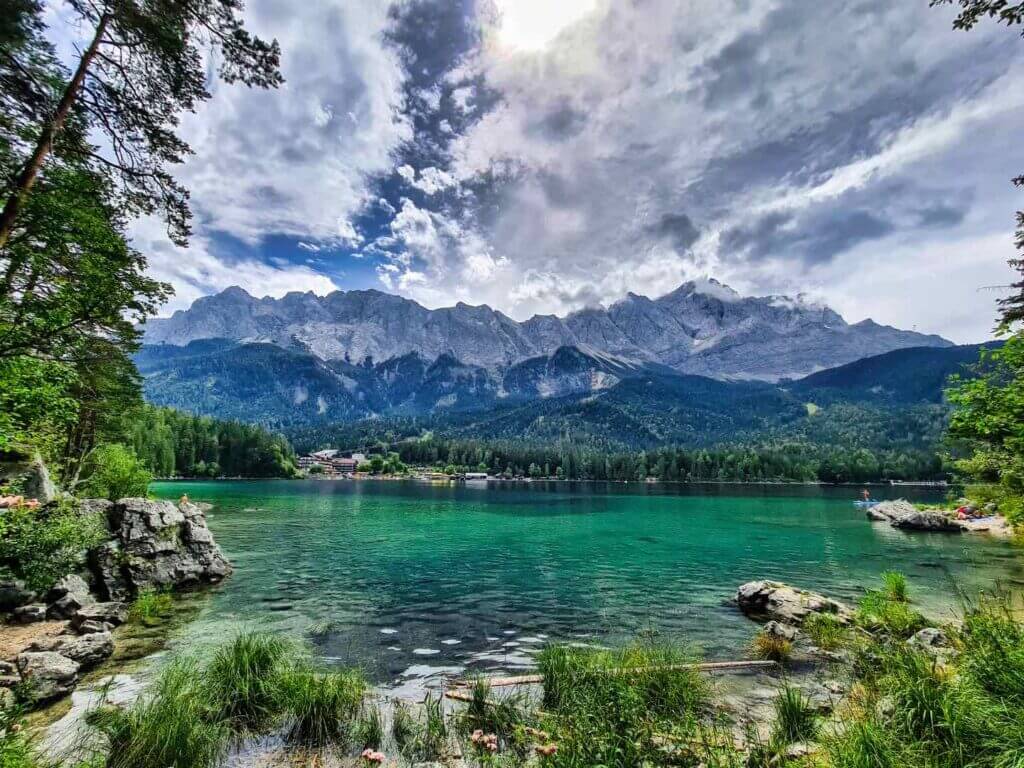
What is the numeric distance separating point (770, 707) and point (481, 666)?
978 centimetres

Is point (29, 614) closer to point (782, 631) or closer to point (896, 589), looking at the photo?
point (782, 631)

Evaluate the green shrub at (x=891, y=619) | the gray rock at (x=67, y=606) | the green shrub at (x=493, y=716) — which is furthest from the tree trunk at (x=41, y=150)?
the green shrub at (x=891, y=619)

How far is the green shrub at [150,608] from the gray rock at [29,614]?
10.7 ft

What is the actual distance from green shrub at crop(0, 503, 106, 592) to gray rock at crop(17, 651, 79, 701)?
8.18 meters

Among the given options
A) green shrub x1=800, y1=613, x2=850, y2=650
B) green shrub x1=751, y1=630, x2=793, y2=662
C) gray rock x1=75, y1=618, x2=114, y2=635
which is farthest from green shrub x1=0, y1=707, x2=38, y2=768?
green shrub x1=800, y1=613, x2=850, y2=650

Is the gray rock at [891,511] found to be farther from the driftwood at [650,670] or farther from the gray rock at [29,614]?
the gray rock at [29,614]

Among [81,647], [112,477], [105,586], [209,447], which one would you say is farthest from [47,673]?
[209,447]

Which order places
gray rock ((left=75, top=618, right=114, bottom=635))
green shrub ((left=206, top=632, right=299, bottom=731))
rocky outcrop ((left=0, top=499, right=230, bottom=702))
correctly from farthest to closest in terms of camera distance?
gray rock ((left=75, top=618, right=114, bottom=635)) < rocky outcrop ((left=0, top=499, right=230, bottom=702)) < green shrub ((left=206, top=632, right=299, bottom=731))

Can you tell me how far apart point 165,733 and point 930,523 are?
302ft

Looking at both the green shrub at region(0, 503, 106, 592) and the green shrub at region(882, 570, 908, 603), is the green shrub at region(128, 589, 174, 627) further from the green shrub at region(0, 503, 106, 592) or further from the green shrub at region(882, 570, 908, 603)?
the green shrub at region(882, 570, 908, 603)

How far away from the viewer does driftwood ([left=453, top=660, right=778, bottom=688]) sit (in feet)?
43.8

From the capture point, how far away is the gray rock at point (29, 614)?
65.8ft

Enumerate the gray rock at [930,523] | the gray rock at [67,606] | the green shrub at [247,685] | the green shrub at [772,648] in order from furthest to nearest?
1. the gray rock at [930,523]
2. the gray rock at [67,606]
3. the green shrub at [772,648]
4. the green shrub at [247,685]

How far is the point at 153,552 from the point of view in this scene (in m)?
29.3
